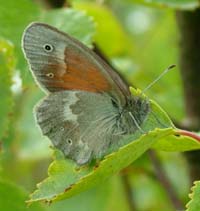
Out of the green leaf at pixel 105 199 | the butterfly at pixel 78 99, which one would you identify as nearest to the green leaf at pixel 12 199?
the butterfly at pixel 78 99

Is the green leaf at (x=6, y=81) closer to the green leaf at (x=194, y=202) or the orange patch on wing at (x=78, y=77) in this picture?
the orange patch on wing at (x=78, y=77)

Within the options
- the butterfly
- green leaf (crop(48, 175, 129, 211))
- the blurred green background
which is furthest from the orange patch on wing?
green leaf (crop(48, 175, 129, 211))

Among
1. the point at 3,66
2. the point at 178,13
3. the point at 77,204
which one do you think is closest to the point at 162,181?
the point at 178,13

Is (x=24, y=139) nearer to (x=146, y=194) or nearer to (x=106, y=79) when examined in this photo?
(x=146, y=194)

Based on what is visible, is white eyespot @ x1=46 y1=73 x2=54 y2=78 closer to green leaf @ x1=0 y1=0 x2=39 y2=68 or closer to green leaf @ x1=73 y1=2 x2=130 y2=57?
green leaf @ x1=0 y1=0 x2=39 y2=68

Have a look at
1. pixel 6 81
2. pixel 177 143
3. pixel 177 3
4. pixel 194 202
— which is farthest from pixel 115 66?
pixel 194 202
